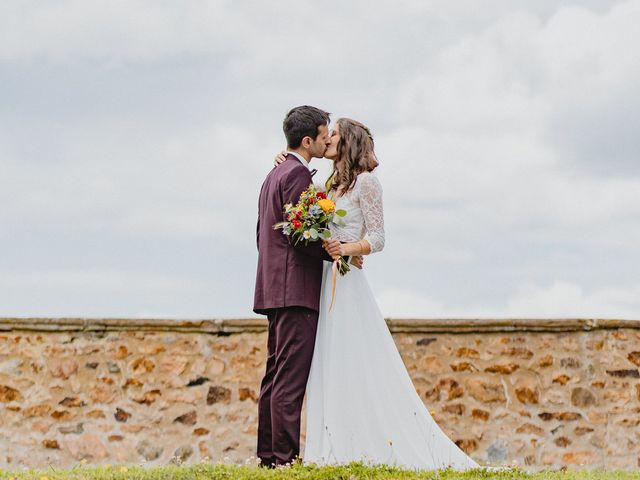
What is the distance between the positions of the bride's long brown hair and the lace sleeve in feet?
0.28

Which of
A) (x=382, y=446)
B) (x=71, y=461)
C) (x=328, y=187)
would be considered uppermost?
(x=328, y=187)

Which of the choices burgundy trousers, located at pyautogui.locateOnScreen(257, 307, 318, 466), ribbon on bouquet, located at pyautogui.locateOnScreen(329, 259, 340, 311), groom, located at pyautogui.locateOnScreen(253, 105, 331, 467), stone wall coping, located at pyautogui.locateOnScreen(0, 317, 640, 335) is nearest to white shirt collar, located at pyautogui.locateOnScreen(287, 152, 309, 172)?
groom, located at pyautogui.locateOnScreen(253, 105, 331, 467)

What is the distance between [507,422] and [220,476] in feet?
10.5

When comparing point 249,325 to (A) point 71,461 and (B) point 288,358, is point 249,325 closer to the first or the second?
(A) point 71,461

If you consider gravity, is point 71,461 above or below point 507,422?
below

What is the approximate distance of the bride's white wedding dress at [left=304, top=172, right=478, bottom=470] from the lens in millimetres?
5605

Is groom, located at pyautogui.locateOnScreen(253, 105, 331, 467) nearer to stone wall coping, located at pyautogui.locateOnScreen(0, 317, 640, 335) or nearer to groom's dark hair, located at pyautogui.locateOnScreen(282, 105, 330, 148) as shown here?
groom's dark hair, located at pyautogui.locateOnScreen(282, 105, 330, 148)

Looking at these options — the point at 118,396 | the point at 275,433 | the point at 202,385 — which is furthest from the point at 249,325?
the point at 275,433

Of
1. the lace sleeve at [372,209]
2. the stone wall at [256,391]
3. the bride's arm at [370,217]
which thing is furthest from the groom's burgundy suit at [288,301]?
the stone wall at [256,391]

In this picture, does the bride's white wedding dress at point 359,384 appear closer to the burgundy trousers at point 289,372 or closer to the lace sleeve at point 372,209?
the lace sleeve at point 372,209

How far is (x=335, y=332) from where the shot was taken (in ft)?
18.5

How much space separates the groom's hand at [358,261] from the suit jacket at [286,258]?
204 millimetres

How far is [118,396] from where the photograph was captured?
26.5 ft

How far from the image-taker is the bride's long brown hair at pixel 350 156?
569 cm
